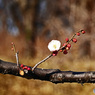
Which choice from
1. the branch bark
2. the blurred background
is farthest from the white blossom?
the blurred background

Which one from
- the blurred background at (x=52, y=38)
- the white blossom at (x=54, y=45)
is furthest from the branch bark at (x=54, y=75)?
the blurred background at (x=52, y=38)

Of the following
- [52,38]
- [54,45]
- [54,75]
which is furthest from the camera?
[52,38]

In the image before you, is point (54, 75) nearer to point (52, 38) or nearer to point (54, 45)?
point (54, 45)

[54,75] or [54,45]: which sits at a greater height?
[54,45]

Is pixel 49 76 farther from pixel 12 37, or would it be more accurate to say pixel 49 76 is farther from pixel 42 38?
pixel 12 37

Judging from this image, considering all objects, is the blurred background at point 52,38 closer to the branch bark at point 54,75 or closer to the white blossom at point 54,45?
the branch bark at point 54,75

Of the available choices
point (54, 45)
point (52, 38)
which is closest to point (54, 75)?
point (54, 45)

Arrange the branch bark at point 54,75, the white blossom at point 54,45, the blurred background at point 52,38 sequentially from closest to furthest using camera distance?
1. the white blossom at point 54,45
2. the branch bark at point 54,75
3. the blurred background at point 52,38

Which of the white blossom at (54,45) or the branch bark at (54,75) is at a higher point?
the white blossom at (54,45)
